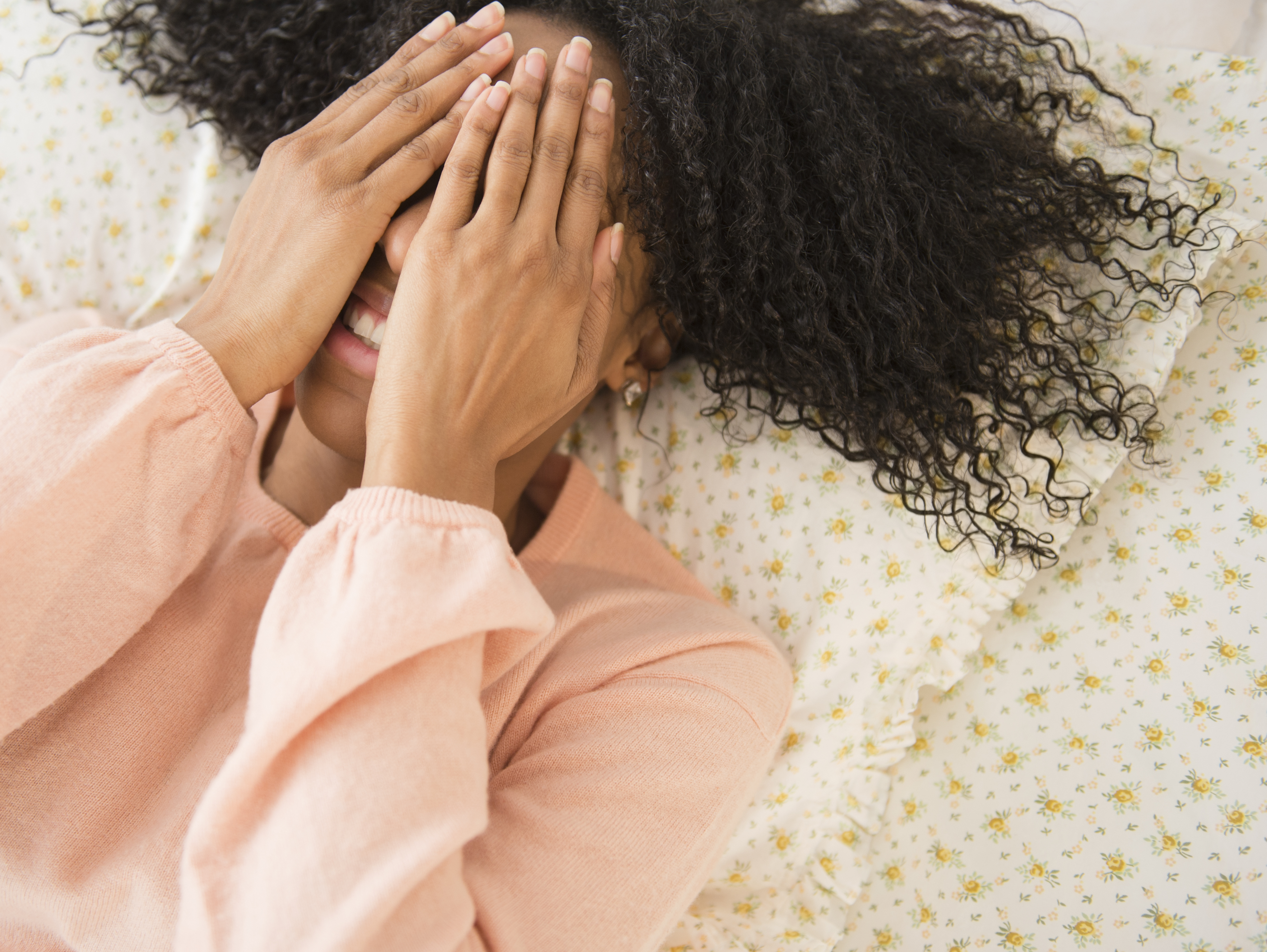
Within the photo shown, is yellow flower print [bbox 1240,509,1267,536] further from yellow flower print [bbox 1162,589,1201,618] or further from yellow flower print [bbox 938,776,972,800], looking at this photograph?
yellow flower print [bbox 938,776,972,800]

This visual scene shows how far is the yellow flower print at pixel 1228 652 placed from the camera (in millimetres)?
1065

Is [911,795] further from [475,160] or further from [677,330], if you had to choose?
[475,160]

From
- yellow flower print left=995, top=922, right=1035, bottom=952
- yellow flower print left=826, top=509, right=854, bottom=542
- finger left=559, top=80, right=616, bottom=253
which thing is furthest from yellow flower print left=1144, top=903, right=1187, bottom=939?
finger left=559, top=80, right=616, bottom=253

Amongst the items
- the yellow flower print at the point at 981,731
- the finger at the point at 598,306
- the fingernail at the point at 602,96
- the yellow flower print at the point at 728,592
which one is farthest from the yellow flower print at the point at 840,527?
the fingernail at the point at 602,96

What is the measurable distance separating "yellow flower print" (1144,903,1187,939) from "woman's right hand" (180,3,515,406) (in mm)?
1274

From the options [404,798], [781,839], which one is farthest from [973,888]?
[404,798]

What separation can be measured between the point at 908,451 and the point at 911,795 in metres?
0.52

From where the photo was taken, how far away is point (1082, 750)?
113 cm

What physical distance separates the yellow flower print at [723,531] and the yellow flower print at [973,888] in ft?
1.88

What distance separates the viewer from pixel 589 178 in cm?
96

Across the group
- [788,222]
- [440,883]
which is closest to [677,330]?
[788,222]

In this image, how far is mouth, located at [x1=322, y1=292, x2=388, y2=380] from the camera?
1.00 metres

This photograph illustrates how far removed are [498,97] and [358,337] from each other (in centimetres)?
33

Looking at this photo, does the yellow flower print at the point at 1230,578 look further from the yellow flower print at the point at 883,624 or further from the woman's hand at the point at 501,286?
the woman's hand at the point at 501,286
